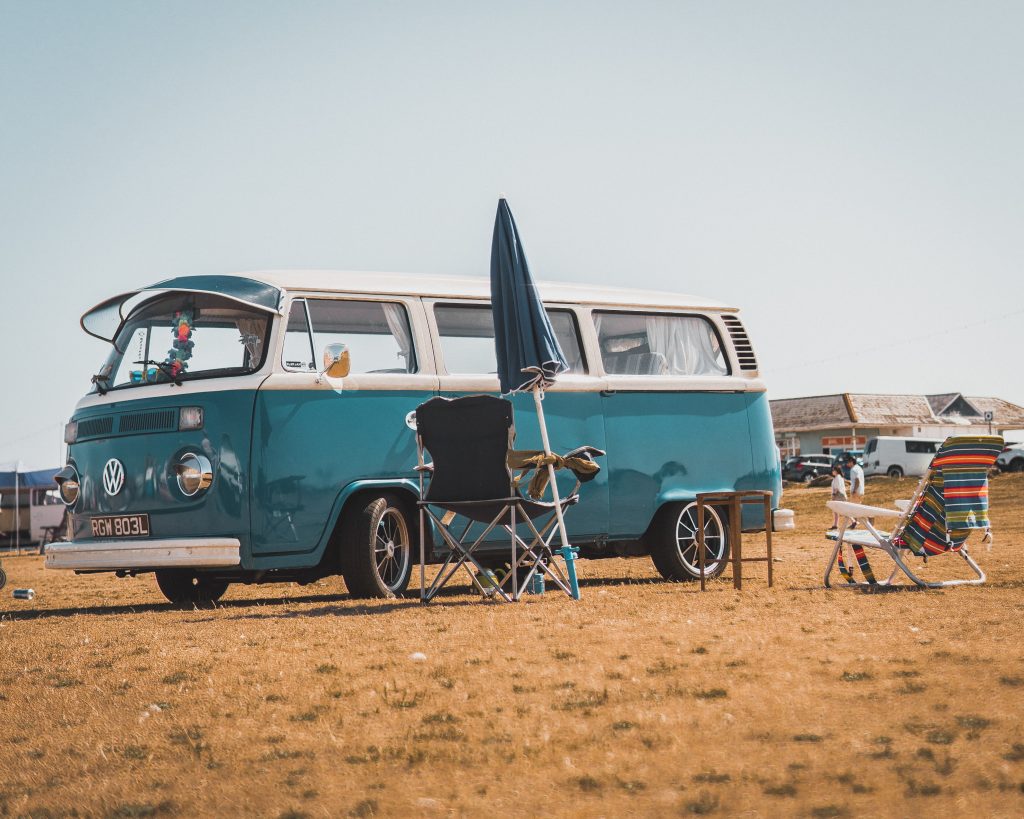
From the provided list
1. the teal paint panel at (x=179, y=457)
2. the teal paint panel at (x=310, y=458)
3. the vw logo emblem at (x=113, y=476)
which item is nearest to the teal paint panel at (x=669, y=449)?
the teal paint panel at (x=310, y=458)

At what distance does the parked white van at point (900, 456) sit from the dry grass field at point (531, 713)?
1693 inches

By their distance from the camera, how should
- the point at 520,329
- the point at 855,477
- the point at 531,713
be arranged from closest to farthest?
the point at 531,713
the point at 520,329
the point at 855,477

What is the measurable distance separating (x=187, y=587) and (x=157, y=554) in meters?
2.01

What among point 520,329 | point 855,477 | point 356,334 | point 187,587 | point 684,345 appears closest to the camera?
point 520,329

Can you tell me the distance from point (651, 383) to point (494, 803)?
24.2ft

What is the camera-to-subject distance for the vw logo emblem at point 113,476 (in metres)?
9.27

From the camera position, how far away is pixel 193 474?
29.1ft

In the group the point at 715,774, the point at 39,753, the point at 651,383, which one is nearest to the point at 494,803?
the point at 715,774

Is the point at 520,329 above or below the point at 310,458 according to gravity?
above

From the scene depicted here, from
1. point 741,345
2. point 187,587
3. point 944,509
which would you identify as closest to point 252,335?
point 187,587

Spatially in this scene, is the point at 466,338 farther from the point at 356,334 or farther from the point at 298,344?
the point at 298,344

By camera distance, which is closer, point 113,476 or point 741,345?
point 113,476

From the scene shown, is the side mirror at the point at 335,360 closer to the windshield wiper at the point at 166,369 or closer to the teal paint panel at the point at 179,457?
the teal paint panel at the point at 179,457

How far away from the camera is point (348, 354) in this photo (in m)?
9.23
